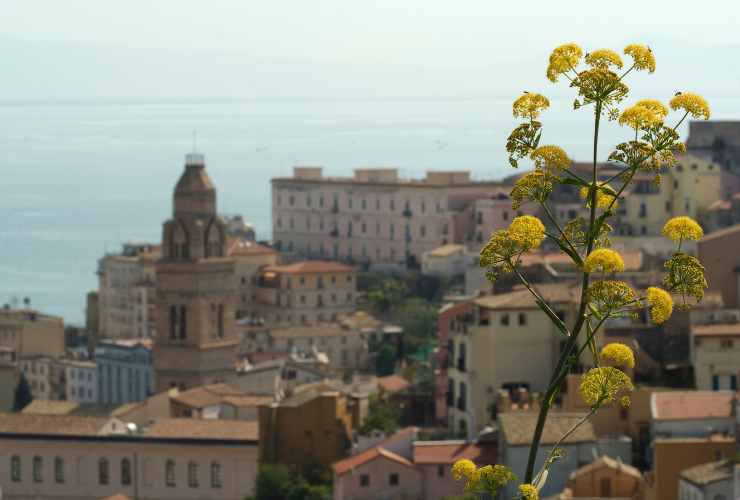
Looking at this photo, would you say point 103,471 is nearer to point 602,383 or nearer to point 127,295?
point 127,295

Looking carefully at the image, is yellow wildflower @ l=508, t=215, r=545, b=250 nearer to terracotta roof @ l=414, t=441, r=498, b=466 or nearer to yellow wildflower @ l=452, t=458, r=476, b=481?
yellow wildflower @ l=452, t=458, r=476, b=481

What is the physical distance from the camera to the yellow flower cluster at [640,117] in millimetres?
7559

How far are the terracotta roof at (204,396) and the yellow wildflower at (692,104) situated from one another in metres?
39.0

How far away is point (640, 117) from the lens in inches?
298

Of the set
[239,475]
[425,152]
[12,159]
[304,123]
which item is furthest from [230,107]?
[239,475]

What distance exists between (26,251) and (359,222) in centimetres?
1727

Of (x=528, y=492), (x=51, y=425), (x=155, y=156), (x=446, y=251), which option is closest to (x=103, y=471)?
(x=51, y=425)

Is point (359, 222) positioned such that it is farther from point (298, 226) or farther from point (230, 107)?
point (230, 107)

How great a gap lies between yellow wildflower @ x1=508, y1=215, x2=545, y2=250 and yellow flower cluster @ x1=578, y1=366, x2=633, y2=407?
459 millimetres

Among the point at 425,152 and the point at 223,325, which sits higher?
the point at 425,152

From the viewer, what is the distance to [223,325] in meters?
57.7

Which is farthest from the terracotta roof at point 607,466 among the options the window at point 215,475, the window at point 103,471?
the window at point 103,471

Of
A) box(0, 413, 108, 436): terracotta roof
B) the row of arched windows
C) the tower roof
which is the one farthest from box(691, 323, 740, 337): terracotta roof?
the tower roof

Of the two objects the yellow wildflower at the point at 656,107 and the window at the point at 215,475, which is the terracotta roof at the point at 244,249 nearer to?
the window at the point at 215,475
